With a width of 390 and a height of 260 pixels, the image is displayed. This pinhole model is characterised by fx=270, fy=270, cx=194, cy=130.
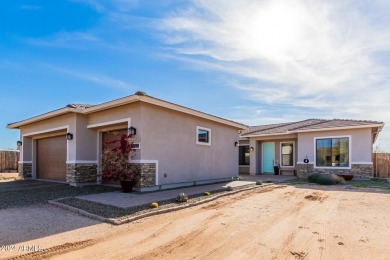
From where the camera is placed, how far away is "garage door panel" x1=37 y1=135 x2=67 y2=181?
13.9 metres

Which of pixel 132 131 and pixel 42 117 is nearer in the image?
pixel 132 131

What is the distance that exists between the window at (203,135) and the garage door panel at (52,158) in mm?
6788

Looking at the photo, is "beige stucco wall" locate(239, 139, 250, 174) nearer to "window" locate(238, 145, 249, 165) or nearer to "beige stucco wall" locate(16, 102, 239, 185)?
"window" locate(238, 145, 249, 165)

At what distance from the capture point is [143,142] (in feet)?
33.2

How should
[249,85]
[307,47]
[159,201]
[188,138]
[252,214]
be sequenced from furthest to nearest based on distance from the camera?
[249,85], [188,138], [307,47], [159,201], [252,214]

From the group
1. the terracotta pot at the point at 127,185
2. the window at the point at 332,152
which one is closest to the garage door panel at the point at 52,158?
the terracotta pot at the point at 127,185

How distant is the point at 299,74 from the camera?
1247cm

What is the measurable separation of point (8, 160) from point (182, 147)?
57.2 feet

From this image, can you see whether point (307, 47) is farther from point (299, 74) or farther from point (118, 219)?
point (118, 219)

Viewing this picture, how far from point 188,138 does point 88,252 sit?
8.18 meters

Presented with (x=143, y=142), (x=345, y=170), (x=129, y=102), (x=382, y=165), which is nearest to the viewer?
(x=143, y=142)

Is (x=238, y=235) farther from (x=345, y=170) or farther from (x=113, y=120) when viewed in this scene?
(x=345, y=170)

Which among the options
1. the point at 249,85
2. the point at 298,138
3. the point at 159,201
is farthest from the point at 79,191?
the point at 298,138

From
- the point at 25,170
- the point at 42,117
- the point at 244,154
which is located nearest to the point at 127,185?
the point at 42,117
